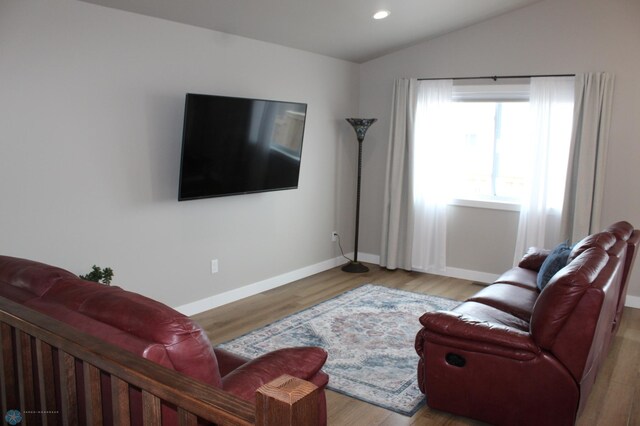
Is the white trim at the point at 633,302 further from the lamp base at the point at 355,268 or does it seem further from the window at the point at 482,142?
the lamp base at the point at 355,268

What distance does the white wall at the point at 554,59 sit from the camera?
16.4ft

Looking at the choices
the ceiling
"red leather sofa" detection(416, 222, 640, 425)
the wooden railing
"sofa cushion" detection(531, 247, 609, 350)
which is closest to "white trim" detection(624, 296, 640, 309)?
"red leather sofa" detection(416, 222, 640, 425)

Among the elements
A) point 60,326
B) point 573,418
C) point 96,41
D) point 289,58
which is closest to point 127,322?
point 60,326

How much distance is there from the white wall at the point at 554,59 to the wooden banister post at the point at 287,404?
16.7ft

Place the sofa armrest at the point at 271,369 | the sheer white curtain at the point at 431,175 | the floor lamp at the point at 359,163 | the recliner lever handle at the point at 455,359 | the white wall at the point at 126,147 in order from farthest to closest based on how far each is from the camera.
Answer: the floor lamp at the point at 359,163 < the sheer white curtain at the point at 431,175 < the white wall at the point at 126,147 < the recliner lever handle at the point at 455,359 < the sofa armrest at the point at 271,369

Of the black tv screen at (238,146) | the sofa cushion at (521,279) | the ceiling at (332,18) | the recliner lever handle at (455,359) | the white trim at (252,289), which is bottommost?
the white trim at (252,289)

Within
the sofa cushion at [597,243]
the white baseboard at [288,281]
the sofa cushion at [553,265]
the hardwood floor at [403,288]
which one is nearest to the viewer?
the hardwood floor at [403,288]

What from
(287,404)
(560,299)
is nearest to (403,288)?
(560,299)

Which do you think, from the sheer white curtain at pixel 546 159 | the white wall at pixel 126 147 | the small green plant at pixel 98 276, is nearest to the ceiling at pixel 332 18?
the white wall at pixel 126 147

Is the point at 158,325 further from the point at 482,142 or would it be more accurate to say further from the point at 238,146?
the point at 482,142

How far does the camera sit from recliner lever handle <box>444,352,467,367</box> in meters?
2.90

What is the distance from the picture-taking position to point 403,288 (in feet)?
18.6

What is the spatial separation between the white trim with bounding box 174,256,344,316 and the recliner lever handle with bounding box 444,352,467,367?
233cm

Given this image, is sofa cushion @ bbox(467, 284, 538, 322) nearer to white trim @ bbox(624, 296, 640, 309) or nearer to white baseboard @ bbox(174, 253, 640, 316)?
white trim @ bbox(624, 296, 640, 309)
